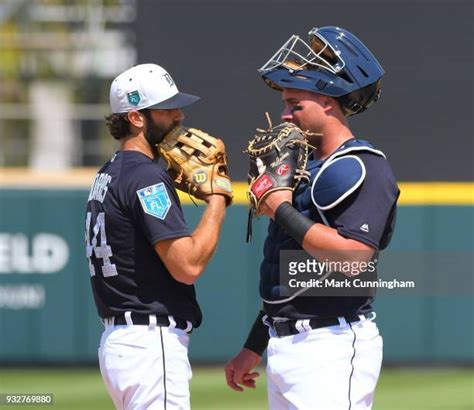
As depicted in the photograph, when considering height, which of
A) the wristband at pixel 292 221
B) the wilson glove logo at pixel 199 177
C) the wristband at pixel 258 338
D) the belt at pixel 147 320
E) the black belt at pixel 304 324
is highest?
the wilson glove logo at pixel 199 177

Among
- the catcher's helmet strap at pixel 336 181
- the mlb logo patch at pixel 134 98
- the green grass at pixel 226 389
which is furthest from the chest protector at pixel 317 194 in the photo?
the green grass at pixel 226 389

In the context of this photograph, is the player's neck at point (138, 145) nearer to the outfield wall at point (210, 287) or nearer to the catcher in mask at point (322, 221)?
the catcher in mask at point (322, 221)

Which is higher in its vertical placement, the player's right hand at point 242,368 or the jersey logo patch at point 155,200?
the jersey logo patch at point 155,200

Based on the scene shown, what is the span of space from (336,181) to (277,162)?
A: 234mm

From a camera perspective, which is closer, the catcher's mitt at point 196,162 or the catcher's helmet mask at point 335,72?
the catcher's helmet mask at point 335,72

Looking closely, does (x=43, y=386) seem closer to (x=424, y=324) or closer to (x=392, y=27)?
(x=424, y=324)

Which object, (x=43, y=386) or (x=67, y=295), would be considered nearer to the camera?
(x=43, y=386)

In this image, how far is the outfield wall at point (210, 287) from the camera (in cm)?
785

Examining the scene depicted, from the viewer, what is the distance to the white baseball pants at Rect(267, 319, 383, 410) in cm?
366

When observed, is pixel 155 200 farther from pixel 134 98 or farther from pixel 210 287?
pixel 210 287

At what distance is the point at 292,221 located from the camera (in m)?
3.62

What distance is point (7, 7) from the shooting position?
9031 mm

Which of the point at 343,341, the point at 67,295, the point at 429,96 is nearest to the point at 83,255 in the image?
the point at 67,295

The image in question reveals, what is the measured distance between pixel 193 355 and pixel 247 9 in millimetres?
2592
